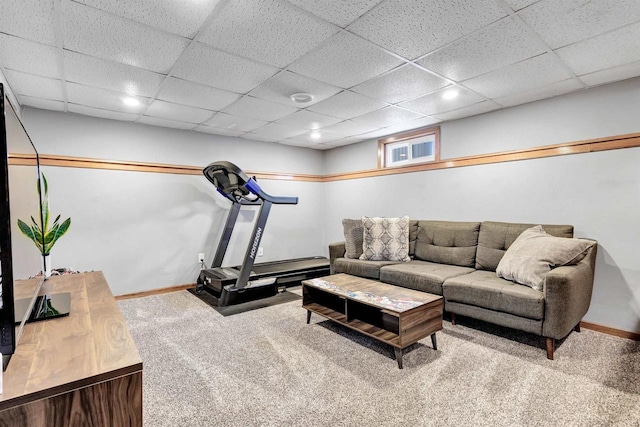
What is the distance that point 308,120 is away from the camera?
3.95 m

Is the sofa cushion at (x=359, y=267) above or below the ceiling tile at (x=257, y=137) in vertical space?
below

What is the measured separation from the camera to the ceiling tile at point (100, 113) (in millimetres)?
3447

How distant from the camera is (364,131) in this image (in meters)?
4.50

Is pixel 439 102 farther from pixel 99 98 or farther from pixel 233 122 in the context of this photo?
pixel 99 98

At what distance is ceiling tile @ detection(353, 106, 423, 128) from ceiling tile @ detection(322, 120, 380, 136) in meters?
0.12

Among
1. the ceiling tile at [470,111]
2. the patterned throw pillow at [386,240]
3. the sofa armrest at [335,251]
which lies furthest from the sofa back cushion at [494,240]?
the sofa armrest at [335,251]

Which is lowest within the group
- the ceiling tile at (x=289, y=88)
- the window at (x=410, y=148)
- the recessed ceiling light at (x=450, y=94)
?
the window at (x=410, y=148)

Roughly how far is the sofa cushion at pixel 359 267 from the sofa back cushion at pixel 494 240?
3.17 feet

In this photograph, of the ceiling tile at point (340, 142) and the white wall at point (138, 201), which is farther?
the ceiling tile at point (340, 142)

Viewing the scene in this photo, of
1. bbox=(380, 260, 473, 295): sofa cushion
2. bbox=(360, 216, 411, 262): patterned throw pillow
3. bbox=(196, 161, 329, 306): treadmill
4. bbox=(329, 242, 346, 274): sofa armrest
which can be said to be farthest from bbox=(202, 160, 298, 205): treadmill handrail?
bbox=(380, 260, 473, 295): sofa cushion

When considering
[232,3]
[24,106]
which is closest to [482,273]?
[232,3]

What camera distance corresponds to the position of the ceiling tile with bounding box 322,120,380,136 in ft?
13.5

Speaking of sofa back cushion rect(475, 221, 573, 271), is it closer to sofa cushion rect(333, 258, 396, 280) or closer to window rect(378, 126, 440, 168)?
sofa cushion rect(333, 258, 396, 280)

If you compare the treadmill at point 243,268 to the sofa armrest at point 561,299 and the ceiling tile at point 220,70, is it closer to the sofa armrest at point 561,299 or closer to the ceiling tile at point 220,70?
the ceiling tile at point 220,70
